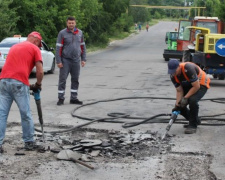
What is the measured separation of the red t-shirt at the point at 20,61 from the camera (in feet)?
22.2

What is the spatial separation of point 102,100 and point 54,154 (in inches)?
197

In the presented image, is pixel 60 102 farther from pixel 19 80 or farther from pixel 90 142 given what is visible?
pixel 19 80

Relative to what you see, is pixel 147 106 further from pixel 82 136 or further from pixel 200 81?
pixel 82 136

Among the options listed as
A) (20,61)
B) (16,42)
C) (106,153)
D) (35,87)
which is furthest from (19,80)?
(16,42)

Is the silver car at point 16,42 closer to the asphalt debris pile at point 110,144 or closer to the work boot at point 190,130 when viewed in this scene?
the asphalt debris pile at point 110,144

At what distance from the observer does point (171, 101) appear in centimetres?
1194

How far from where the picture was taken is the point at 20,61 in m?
6.78

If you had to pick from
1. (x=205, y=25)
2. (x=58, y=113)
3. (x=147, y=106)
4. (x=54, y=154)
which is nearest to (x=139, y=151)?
(x=54, y=154)

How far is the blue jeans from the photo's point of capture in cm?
678

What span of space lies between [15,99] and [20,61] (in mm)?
543

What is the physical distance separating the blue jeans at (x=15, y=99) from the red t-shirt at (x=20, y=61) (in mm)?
83

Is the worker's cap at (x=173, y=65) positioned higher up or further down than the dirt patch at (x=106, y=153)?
higher up

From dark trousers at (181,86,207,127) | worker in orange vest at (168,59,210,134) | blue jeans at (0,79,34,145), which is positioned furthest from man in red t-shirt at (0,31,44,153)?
dark trousers at (181,86,207,127)

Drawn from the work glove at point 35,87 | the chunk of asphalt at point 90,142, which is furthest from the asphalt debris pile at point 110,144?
the work glove at point 35,87
